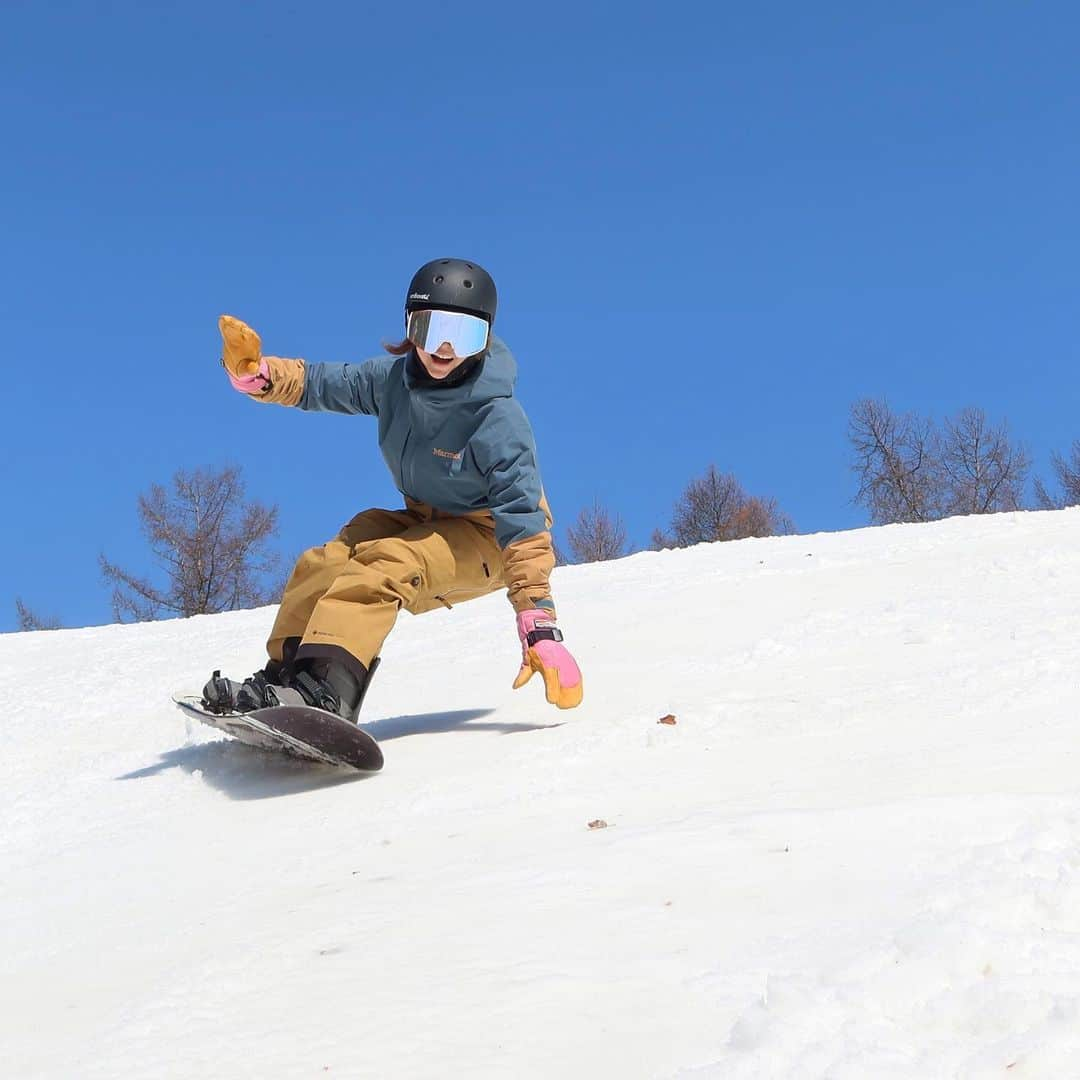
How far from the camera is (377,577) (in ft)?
12.2

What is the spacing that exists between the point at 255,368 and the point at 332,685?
1.25m

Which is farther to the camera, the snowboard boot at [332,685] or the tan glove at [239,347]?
the tan glove at [239,347]

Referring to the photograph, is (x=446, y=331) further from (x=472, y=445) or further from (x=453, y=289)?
(x=472, y=445)

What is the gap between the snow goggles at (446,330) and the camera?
3881 mm

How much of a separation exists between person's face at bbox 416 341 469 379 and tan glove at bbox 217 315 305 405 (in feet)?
1.93

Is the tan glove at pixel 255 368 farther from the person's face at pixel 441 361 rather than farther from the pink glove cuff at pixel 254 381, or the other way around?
the person's face at pixel 441 361

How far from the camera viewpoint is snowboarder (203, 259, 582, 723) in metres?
3.69

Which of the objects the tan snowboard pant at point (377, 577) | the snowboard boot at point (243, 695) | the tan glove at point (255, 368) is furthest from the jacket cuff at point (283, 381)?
the snowboard boot at point (243, 695)

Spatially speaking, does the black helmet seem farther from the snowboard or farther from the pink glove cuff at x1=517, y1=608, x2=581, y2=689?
the snowboard

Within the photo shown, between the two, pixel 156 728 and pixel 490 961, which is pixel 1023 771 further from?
pixel 156 728

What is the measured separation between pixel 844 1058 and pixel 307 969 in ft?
2.75

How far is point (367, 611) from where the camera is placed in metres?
3.70

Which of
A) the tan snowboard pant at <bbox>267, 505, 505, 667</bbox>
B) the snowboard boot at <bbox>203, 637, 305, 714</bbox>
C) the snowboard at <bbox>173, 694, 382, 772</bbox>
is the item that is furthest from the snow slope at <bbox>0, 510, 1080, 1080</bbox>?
the tan snowboard pant at <bbox>267, 505, 505, 667</bbox>

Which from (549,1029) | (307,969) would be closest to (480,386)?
(307,969)
